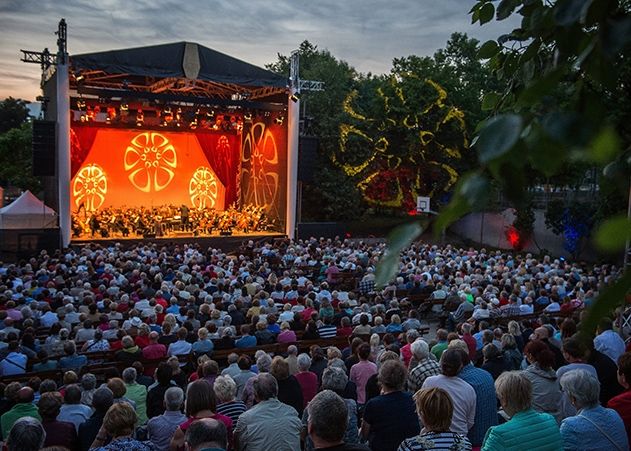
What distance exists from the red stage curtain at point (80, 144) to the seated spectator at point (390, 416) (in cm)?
1982

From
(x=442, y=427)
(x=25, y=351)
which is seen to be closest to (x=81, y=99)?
(x=25, y=351)

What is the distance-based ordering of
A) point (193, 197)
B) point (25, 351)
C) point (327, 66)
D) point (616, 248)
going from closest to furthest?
point (616, 248) < point (25, 351) < point (193, 197) < point (327, 66)

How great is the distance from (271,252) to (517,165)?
15.2 m

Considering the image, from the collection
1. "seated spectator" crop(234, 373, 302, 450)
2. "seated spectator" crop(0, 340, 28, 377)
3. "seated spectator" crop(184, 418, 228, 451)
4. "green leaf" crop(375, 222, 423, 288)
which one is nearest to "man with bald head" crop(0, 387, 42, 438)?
"seated spectator" crop(0, 340, 28, 377)

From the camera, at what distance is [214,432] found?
9.59 feet

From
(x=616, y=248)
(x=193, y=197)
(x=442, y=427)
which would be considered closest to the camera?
(x=616, y=248)

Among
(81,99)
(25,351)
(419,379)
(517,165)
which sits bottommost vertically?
(25,351)

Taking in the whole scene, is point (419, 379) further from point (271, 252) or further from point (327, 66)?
point (327, 66)

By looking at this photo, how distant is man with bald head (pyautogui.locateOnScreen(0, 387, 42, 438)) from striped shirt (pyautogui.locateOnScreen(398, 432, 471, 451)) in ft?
10.8

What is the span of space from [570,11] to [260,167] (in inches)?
888

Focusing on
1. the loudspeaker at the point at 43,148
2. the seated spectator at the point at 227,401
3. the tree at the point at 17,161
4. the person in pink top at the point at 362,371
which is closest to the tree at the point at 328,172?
the loudspeaker at the point at 43,148

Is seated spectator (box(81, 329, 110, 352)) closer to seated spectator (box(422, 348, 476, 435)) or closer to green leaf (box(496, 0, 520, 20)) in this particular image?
seated spectator (box(422, 348, 476, 435))

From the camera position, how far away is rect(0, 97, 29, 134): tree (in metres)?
49.7

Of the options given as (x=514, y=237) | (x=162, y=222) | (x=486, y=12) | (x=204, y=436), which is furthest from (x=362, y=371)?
(x=514, y=237)
